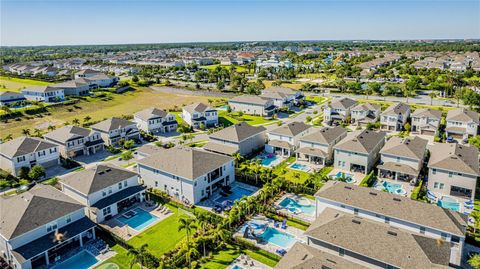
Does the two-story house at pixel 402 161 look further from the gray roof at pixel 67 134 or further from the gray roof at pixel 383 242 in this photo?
the gray roof at pixel 67 134

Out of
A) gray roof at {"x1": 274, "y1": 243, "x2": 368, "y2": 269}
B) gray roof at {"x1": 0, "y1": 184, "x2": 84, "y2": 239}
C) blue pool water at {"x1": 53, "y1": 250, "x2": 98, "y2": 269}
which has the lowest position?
blue pool water at {"x1": 53, "y1": 250, "x2": 98, "y2": 269}

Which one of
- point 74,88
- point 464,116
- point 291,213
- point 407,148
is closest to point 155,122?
point 291,213

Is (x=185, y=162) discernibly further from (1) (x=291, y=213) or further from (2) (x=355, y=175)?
(2) (x=355, y=175)

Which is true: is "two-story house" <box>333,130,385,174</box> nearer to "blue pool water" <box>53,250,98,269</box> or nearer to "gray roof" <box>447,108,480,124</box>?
"gray roof" <box>447,108,480,124</box>

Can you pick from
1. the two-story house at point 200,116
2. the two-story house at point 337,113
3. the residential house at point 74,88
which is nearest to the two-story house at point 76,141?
the two-story house at point 200,116

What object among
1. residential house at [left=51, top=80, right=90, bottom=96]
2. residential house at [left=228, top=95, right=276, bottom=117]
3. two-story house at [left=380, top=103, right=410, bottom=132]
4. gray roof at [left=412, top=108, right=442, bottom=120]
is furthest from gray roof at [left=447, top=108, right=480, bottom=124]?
residential house at [left=51, top=80, right=90, bottom=96]

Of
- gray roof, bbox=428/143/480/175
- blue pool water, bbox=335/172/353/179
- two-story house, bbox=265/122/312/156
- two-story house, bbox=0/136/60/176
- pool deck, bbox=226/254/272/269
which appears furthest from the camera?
two-story house, bbox=265/122/312/156

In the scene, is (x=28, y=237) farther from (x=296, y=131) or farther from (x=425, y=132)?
(x=425, y=132)

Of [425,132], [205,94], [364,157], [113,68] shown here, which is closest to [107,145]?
[364,157]
